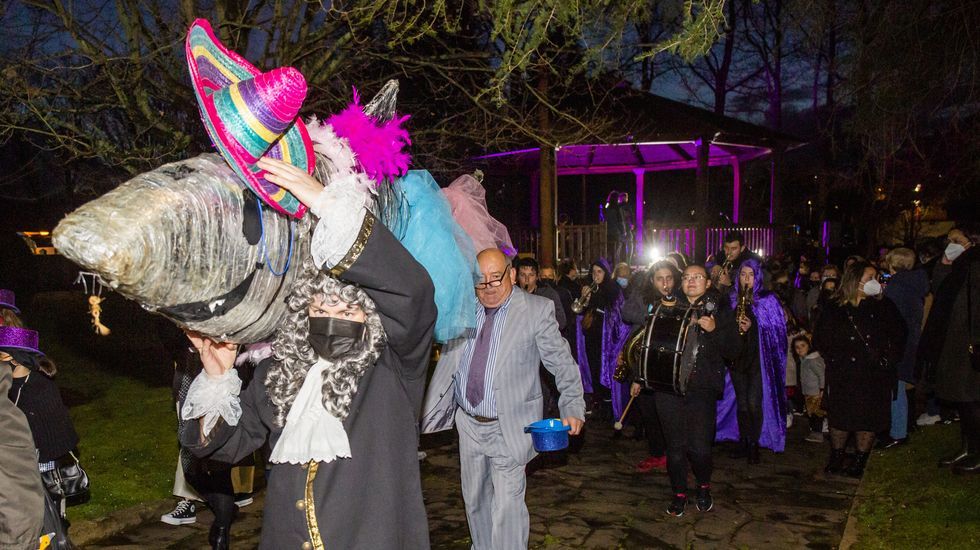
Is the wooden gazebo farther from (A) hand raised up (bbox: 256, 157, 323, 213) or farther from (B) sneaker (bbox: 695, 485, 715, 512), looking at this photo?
(A) hand raised up (bbox: 256, 157, 323, 213)

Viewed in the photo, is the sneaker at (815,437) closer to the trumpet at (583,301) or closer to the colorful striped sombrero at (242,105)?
the trumpet at (583,301)

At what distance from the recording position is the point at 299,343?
Answer: 2.72m

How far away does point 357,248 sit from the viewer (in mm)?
2332

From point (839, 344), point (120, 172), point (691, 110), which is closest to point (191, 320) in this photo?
point (839, 344)

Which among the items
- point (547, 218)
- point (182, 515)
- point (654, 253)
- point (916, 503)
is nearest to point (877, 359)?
point (916, 503)

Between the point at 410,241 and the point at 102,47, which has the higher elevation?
the point at 102,47

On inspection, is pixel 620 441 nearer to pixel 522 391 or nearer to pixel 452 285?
pixel 522 391

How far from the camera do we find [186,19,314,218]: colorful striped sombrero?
7.00 feet

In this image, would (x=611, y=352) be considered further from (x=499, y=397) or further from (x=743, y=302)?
(x=499, y=397)

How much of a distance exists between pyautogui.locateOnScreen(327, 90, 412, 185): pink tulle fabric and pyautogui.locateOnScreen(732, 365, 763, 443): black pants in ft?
22.2

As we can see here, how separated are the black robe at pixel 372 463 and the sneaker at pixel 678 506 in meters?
4.51

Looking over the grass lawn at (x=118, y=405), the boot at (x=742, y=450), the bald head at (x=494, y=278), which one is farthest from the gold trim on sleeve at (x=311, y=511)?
the boot at (x=742, y=450)

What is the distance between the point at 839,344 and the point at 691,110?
13.1 m

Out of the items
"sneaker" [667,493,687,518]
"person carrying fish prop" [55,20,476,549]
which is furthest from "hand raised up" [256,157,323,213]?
"sneaker" [667,493,687,518]
